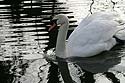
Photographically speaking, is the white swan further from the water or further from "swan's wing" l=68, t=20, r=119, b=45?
the water

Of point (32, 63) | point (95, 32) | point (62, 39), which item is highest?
point (95, 32)

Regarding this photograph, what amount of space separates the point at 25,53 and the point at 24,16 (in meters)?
2.91

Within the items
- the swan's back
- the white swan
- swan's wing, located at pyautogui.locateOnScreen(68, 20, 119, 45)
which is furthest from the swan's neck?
swan's wing, located at pyautogui.locateOnScreen(68, 20, 119, 45)

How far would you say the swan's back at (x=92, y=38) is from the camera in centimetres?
840

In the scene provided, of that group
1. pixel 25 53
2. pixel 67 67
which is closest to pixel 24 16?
pixel 25 53

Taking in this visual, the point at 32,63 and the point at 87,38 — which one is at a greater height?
the point at 87,38

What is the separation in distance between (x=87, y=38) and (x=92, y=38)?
0.33 feet

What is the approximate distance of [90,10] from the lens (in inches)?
470

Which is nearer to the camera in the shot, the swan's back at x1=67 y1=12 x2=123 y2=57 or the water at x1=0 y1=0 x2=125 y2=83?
the water at x1=0 y1=0 x2=125 y2=83

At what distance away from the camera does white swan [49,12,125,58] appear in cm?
837

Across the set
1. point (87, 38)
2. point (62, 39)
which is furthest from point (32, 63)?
point (87, 38)

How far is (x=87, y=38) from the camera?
27.6ft

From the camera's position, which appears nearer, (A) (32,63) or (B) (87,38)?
(A) (32,63)

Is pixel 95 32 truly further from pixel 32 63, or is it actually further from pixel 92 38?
pixel 32 63
